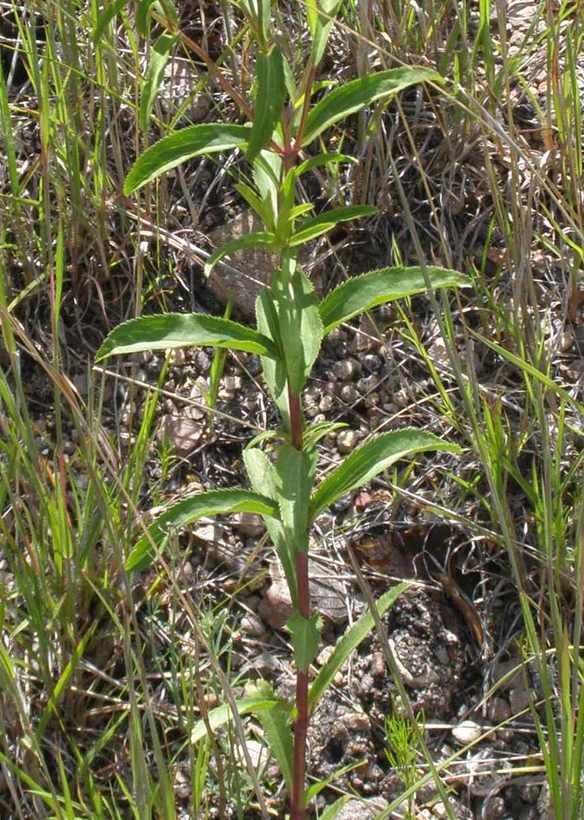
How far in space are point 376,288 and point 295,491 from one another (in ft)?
0.89

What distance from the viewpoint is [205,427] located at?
199cm

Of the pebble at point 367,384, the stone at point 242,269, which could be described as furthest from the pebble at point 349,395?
the stone at point 242,269

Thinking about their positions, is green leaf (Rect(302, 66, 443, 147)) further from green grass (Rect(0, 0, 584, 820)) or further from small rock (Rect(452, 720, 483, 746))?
small rock (Rect(452, 720, 483, 746))

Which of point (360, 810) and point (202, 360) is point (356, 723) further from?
point (202, 360)

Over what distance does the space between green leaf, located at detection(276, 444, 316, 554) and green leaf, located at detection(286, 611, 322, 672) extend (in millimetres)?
90

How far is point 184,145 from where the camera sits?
Answer: 125cm

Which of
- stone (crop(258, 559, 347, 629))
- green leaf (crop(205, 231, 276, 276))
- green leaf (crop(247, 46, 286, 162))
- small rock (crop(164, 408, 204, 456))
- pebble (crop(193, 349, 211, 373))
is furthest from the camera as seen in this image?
pebble (crop(193, 349, 211, 373))

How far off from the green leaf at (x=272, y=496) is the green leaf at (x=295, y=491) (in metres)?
0.03

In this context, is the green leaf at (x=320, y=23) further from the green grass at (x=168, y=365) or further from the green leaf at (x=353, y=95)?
the green grass at (x=168, y=365)

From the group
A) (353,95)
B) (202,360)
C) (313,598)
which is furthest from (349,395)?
(353,95)

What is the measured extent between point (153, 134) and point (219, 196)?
7.4 inches

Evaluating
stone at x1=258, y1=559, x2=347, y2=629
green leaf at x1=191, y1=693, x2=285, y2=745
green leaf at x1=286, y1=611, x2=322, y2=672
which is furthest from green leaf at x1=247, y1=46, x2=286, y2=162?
stone at x1=258, y1=559, x2=347, y2=629

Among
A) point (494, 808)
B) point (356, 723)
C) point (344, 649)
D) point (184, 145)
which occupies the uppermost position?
point (184, 145)

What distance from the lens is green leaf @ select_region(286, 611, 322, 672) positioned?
1.32 m
